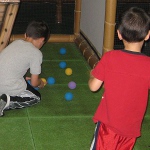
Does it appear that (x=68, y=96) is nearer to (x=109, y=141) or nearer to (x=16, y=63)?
(x=16, y=63)

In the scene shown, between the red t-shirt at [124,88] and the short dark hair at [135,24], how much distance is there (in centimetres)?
10

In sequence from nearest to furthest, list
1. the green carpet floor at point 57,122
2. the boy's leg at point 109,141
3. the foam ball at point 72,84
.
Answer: the boy's leg at point 109,141 < the green carpet floor at point 57,122 < the foam ball at point 72,84

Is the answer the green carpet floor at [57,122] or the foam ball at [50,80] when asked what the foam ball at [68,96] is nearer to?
the green carpet floor at [57,122]

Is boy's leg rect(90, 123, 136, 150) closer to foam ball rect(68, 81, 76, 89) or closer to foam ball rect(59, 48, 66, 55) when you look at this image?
foam ball rect(68, 81, 76, 89)

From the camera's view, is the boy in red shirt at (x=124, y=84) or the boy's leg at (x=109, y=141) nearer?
the boy in red shirt at (x=124, y=84)

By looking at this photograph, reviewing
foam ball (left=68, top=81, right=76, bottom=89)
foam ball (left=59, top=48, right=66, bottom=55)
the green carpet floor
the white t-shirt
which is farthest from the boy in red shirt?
foam ball (left=59, top=48, right=66, bottom=55)

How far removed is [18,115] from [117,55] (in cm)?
151

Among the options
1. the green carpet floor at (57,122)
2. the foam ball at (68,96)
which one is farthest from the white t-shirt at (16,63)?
the foam ball at (68,96)

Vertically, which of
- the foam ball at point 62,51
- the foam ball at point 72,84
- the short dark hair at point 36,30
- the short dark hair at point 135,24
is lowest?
the foam ball at point 62,51

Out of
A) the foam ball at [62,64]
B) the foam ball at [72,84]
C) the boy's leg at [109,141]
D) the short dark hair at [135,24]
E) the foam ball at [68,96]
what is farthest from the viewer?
the foam ball at [62,64]

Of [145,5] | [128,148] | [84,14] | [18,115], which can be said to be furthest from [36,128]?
[145,5]

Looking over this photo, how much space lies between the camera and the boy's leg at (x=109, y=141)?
2164 millimetres

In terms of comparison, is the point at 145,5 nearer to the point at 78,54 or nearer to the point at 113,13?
the point at 78,54

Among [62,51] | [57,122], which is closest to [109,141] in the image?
[57,122]
